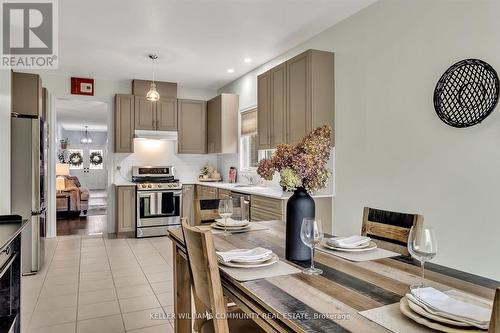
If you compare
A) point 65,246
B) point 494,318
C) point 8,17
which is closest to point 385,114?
point 494,318

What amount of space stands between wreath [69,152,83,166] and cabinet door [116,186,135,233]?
30.6 ft

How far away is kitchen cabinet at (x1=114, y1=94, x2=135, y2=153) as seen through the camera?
5.80 meters

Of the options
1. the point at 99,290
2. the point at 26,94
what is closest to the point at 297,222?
the point at 99,290

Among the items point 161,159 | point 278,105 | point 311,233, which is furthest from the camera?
point 161,159

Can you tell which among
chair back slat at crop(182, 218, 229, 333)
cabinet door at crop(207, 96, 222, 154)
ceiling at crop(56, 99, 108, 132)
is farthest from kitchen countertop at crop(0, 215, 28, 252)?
ceiling at crop(56, 99, 108, 132)

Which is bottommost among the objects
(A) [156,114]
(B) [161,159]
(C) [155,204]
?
(C) [155,204]

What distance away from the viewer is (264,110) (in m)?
4.45

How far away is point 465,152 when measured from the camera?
239cm

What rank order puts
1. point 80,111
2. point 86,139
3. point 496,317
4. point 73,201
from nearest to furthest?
1. point 496,317
2. point 73,201
3. point 80,111
4. point 86,139

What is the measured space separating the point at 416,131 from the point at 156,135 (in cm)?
441

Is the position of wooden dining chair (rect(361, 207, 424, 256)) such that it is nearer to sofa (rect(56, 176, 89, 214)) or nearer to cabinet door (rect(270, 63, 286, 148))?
cabinet door (rect(270, 63, 286, 148))

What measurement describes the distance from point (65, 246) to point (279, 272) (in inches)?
189

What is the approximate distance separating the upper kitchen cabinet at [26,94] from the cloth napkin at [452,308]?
A: 4.28 metres

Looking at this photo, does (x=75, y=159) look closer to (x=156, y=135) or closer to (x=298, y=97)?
(x=156, y=135)
